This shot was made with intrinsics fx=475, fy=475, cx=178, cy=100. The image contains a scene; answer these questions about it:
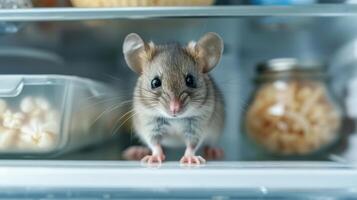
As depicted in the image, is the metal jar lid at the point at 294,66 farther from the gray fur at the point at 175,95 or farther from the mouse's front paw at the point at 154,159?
the mouse's front paw at the point at 154,159

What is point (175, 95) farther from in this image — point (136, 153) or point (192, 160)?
point (136, 153)

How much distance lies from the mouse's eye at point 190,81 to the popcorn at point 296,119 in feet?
0.85

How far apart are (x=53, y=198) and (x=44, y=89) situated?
0.27 meters

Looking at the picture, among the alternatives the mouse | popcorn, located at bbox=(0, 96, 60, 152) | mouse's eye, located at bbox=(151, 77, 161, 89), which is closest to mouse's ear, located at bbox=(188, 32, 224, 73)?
the mouse

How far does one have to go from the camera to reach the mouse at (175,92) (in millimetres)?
1027

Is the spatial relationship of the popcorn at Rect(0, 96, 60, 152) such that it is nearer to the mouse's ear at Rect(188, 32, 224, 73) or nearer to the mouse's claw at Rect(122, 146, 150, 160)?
the mouse's claw at Rect(122, 146, 150, 160)

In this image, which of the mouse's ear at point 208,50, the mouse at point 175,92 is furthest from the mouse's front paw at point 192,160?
the mouse's ear at point 208,50

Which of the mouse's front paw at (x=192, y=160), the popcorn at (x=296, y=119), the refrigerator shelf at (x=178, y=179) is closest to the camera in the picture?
the refrigerator shelf at (x=178, y=179)

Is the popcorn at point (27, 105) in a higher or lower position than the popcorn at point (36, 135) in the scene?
higher

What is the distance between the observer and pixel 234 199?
0.93 m

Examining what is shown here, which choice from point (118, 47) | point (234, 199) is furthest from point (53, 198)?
point (118, 47)

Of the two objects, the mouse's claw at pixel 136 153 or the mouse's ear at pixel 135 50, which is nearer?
the mouse's ear at pixel 135 50

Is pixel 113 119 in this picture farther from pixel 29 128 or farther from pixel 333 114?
pixel 333 114

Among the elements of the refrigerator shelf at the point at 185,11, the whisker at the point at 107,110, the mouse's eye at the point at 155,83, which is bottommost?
the whisker at the point at 107,110
